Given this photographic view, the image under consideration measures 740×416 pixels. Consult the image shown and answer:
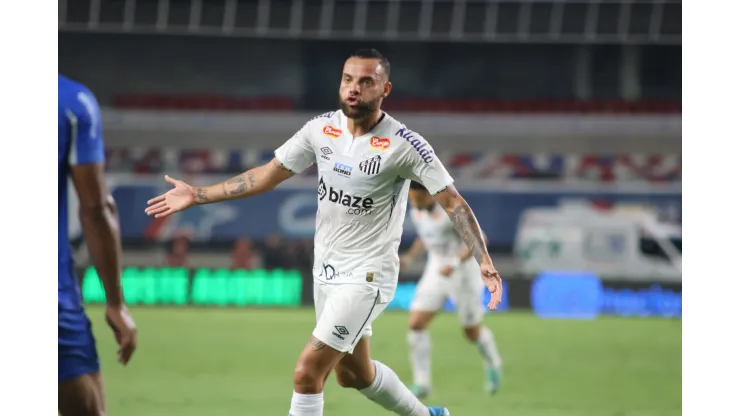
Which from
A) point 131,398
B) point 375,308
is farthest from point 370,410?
point 375,308

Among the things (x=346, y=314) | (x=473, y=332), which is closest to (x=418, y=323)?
(x=473, y=332)

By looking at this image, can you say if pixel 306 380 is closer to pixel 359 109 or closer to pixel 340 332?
pixel 340 332

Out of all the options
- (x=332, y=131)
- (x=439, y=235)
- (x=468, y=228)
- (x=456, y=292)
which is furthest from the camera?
(x=439, y=235)

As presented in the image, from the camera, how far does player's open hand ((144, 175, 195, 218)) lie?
467cm

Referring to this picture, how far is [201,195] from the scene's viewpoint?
4.96 meters

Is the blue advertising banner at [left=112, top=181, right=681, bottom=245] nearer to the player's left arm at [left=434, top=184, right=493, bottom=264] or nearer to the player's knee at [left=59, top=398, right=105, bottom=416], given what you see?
the player's left arm at [left=434, top=184, right=493, bottom=264]

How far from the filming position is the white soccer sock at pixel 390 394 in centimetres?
546

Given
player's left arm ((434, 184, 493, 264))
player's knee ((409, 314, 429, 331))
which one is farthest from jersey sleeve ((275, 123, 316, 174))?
player's knee ((409, 314, 429, 331))

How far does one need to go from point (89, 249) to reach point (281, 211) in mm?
19637

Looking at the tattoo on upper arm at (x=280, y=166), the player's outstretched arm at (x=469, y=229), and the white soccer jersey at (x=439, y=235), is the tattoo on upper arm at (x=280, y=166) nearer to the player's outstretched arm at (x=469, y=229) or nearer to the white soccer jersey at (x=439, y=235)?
the player's outstretched arm at (x=469, y=229)

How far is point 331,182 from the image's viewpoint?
203 inches

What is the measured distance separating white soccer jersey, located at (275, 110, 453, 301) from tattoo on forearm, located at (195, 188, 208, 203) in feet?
1.46

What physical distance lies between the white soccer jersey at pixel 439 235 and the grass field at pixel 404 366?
1.19 metres
